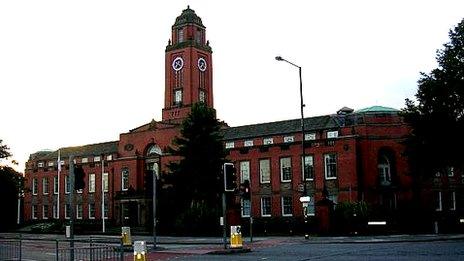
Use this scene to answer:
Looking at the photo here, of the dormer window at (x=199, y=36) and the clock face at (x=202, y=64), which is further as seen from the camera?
the dormer window at (x=199, y=36)

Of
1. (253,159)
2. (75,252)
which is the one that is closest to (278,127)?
(253,159)

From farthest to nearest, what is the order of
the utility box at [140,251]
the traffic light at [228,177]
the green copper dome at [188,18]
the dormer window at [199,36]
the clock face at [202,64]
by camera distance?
the dormer window at [199,36], the clock face at [202,64], the green copper dome at [188,18], the traffic light at [228,177], the utility box at [140,251]

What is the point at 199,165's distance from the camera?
5162 centimetres

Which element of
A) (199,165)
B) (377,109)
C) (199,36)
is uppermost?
(199,36)

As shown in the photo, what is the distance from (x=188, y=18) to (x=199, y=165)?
1154 inches

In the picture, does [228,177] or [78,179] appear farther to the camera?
[228,177]

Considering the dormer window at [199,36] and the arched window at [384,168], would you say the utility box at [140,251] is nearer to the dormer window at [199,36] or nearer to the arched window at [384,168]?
the arched window at [384,168]

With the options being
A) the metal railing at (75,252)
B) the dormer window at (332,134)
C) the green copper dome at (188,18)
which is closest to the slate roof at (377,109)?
Result: the dormer window at (332,134)

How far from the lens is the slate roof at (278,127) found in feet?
191

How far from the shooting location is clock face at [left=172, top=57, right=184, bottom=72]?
7538 centimetres

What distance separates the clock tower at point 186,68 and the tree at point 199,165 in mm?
19486

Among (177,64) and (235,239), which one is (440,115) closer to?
(235,239)

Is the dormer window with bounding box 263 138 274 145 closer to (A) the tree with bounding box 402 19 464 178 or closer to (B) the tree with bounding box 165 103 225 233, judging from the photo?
(B) the tree with bounding box 165 103 225 233

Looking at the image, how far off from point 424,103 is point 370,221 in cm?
998
